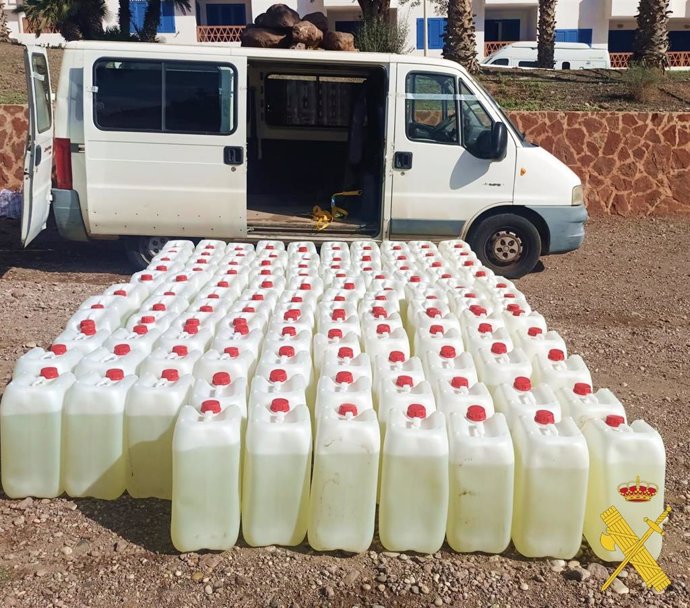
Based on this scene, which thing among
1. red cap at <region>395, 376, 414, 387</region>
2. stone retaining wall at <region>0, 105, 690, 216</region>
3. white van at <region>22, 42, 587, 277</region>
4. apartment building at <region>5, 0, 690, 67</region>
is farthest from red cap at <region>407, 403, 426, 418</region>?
apartment building at <region>5, 0, 690, 67</region>

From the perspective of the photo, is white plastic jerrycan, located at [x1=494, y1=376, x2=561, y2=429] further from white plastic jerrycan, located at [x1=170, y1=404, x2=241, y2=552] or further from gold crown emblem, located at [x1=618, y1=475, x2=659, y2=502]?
white plastic jerrycan, located at [x1=170, y1=404, x2=241, y2=552]

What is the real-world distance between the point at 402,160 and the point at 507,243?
1415 mm

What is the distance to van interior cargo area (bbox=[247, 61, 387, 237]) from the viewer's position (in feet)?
30.7

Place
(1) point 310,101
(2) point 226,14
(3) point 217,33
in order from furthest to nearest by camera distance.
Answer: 1. (2) point 226,14
2. (3) point 217,33
3. (1) point 310,101

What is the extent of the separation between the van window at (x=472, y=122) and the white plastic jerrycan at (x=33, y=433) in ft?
17.5

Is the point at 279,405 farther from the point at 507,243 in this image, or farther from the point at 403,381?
the point at 507,243

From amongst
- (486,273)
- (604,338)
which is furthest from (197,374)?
(604,338)

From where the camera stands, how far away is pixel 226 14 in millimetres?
36844

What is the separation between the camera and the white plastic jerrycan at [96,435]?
12.1ft

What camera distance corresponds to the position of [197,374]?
400 cm

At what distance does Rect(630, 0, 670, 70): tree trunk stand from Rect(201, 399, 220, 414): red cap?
17643mm

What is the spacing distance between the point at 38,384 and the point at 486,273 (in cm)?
329

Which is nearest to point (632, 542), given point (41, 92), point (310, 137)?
point (41, 92)

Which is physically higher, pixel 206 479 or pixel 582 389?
pixel 582 389
